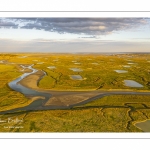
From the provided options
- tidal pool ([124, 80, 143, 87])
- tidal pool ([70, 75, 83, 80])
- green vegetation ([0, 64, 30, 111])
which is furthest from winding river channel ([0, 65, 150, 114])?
tidal pool ([70, 75, 83, 80])

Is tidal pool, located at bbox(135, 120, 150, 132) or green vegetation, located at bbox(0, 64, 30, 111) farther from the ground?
green vegetation, located at bbox(0, 64, 30, 111)

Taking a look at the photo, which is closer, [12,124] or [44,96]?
[12,124]

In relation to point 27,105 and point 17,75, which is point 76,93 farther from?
point 17,75

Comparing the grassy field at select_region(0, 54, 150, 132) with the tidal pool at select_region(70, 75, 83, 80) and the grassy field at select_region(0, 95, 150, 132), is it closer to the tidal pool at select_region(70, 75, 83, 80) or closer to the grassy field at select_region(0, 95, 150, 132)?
the grassy field at select_region(0, 95, 150, 132)

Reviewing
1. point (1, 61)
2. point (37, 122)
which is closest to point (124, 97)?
point (37, 122)

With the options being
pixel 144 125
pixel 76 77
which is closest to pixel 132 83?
pixel 76 77

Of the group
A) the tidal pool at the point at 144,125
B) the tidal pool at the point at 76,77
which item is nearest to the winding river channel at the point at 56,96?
the tidal pool at the point at 144,125

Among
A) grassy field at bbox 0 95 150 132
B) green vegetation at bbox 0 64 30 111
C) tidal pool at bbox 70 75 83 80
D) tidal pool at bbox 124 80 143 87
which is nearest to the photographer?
grassy field at bbox 0 95 150 132
